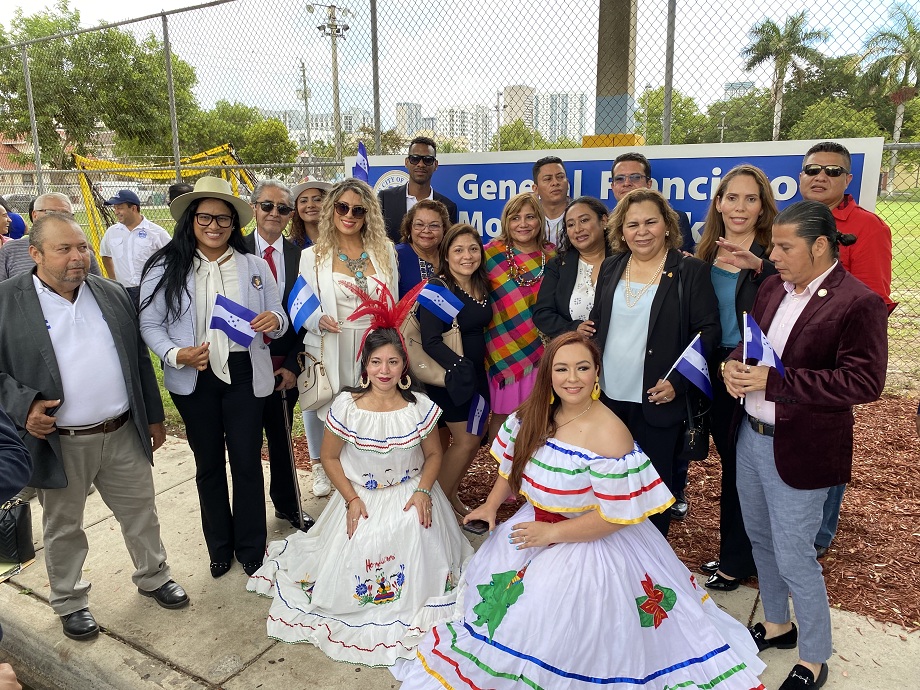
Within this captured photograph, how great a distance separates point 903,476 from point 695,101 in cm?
310

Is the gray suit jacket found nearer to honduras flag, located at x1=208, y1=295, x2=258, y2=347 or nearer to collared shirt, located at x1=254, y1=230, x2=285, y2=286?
honduras flag, located at x1=208, y1=295, x2=258, y2=347

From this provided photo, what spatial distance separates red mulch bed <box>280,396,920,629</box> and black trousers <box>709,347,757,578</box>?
0.31 meters

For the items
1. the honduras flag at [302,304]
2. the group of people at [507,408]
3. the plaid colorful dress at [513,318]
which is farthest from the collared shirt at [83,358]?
the plaid colorful dress at [513,318]

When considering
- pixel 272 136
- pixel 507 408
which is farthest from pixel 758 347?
pixel 272 136

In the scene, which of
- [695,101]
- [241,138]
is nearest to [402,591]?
[695,101]

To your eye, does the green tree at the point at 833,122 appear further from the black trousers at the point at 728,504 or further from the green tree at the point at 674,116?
the black trousers at the point at 728,504

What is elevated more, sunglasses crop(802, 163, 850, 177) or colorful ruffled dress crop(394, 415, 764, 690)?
sunglasses crop(802, 163, 850, 177)

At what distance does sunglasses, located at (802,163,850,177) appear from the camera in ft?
11.5

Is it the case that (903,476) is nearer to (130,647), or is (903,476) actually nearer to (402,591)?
(402,591)

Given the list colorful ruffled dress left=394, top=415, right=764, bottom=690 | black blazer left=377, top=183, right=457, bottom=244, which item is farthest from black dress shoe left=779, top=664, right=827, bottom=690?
black blazer left=377, top=183, right=457, bottom=244

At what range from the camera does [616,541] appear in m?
2.64

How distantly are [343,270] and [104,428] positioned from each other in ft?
4.77

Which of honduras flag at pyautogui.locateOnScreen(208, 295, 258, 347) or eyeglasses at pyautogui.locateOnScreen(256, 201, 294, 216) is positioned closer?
honduras flag at pyautogui.locateOnScreen(208, 295, 258, 347)

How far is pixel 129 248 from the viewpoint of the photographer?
670cm
